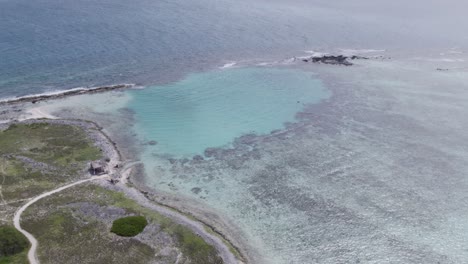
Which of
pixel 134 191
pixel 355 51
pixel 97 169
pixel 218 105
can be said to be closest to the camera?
pixel 134 191

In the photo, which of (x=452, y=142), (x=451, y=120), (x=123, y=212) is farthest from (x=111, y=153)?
(x=451, y=120)

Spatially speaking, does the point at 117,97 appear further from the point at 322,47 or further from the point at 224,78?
the point at 322,47

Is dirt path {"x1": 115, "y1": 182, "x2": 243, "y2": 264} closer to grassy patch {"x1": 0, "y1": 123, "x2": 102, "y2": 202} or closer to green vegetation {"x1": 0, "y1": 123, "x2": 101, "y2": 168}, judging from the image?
grassy patch {"x1": 0, "y1": 123, "x2": 102, "y2": 202}

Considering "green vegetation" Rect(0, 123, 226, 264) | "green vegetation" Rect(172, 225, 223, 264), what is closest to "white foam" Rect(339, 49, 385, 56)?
"green vegetation" Rect(0, 123, 226, 264)

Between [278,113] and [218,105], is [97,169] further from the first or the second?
[278,113]

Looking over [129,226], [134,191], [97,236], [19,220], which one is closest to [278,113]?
[134,191]

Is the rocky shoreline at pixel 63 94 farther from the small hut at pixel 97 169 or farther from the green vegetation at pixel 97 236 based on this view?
the green vegetation at pixel 97 236
